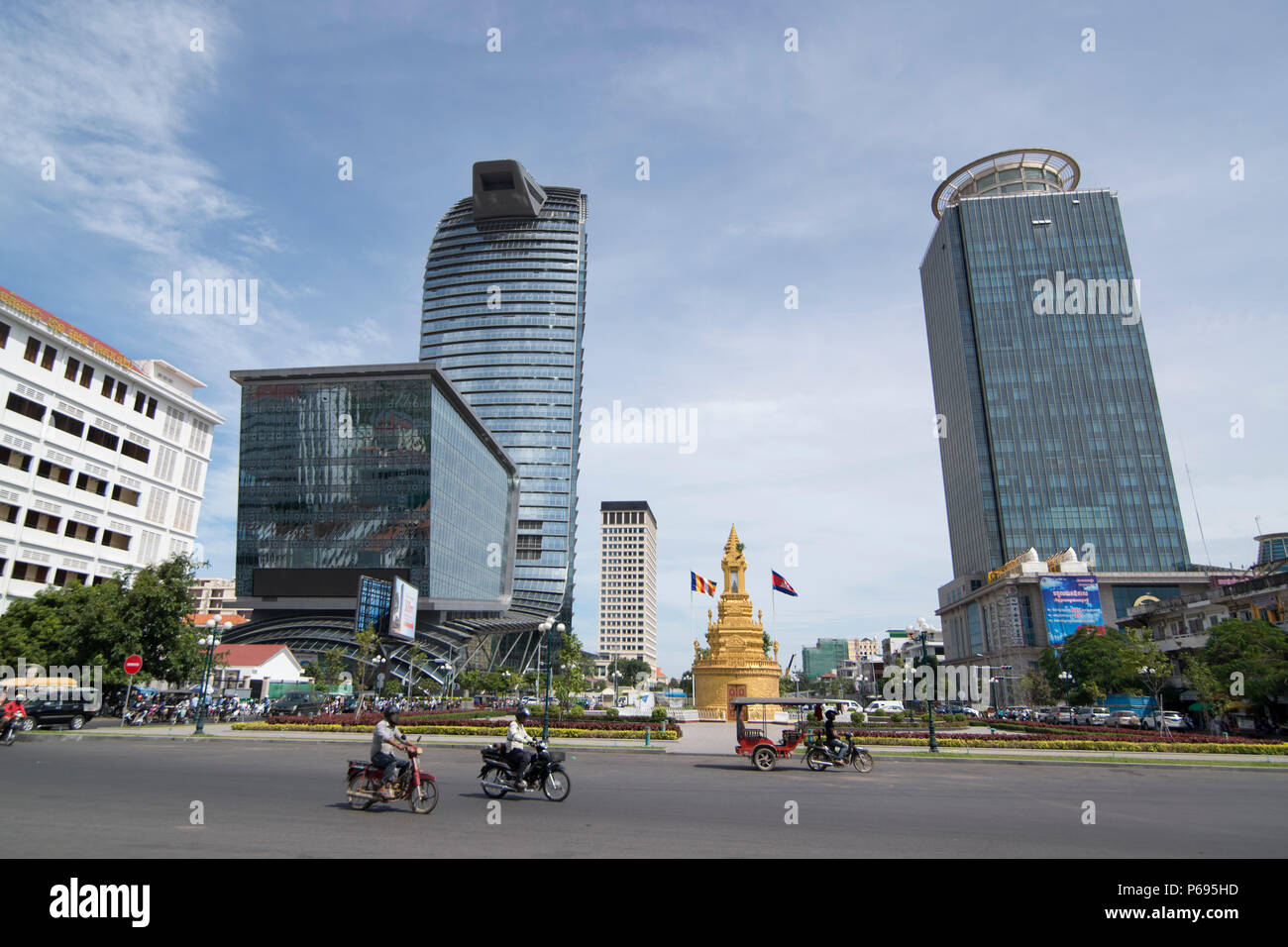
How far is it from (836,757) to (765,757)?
220 centimetres

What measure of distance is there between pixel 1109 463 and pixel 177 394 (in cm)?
12639

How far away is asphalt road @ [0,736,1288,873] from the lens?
9.46 meters

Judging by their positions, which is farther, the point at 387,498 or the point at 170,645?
the point at 387,498

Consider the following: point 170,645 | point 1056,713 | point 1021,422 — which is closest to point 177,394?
point 170,645

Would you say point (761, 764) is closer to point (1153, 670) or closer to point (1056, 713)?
point (1153, 670)

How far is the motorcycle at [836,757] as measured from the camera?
2086 cm

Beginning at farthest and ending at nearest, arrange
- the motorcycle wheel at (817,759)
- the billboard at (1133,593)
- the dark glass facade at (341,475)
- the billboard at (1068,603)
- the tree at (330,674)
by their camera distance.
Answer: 1. the dark glass facade at (341,475)
2. the billboard at (1133,593)
3. the billboard at (1068,603)
4. the tree at (330,674)
5. the motorcycle wheel at (817,759)

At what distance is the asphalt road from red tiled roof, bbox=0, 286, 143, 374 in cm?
4389

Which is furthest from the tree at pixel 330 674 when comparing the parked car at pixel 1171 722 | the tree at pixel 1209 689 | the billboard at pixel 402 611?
the parked car at pixel 1171 722

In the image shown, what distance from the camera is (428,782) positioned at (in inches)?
484

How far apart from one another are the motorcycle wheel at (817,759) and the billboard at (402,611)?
3872 centimetres

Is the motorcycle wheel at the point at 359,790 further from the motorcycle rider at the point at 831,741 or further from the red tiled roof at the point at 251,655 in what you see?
the red tiled roof at the point at 251,655

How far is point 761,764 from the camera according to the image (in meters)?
21.5
